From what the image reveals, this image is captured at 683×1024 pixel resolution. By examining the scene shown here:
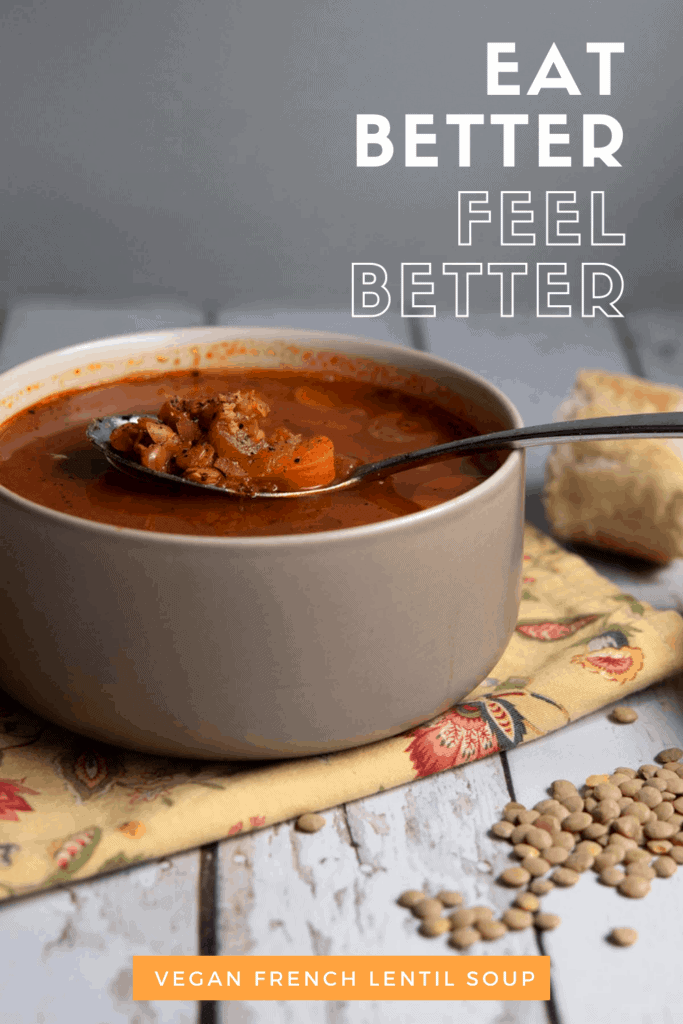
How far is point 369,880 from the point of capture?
1.16 metres

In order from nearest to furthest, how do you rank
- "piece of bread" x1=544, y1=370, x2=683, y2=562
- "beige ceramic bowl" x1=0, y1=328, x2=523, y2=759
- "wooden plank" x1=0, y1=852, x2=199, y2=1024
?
"wooden plank" x1=0, y1=852, x2=199, y2=1024 → "beige ceramic bowl" x1=0, y1=328, x2=523, y2=759 → "piece of bread" x1=544, y1=370, x2=683, y2=562

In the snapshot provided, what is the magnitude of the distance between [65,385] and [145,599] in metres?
0.54

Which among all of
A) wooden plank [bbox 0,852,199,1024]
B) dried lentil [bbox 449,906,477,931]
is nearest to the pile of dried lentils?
dried lentil [bbox 449,906,477,931]

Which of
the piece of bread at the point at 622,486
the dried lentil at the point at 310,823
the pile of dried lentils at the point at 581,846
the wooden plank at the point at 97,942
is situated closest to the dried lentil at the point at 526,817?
the pile of dried lentils at the point at 581,846

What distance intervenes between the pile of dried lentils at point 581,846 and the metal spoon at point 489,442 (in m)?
0.39

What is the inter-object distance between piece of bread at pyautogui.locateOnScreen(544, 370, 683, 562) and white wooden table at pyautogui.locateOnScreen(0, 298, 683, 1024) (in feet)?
1.61

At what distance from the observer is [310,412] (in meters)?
1.54

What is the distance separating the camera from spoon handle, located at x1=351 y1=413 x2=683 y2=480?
1277 millimetres

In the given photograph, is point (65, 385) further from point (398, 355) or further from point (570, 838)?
point (570, 838)

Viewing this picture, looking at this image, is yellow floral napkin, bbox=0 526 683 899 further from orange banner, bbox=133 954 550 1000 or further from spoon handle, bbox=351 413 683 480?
spoon handle, bbox=351 413 683 480

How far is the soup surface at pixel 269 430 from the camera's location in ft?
4.12

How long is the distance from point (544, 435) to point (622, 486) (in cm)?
53

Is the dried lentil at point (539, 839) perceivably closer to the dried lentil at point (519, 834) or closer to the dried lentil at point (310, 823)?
the dried lentil at point (519, 834)

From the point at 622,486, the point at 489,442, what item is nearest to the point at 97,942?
the point at 489,442
